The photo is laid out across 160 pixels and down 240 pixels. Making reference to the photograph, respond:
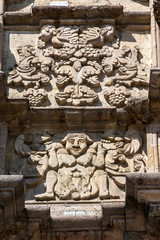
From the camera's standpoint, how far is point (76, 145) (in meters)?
10.5

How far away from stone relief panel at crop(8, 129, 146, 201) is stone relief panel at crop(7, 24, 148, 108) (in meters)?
0.53

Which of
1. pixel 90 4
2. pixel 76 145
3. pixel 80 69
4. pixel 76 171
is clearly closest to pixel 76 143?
pixel 76 145

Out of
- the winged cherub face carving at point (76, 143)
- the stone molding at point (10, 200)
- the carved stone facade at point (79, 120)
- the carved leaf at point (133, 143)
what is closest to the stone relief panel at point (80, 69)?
the carved stone facade at point (79, 120)

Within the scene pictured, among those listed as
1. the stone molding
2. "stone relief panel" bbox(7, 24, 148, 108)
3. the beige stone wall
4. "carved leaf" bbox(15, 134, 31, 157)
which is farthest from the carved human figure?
the beige stone wall

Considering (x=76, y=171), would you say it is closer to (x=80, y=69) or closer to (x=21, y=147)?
(x=21, y=147)

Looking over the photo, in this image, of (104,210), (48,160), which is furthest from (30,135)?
(104,210)

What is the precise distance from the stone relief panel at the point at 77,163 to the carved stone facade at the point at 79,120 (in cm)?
1

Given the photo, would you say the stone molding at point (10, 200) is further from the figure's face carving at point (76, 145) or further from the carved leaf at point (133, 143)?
the carved leaf at point (133, 143)

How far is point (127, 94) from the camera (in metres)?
11.0

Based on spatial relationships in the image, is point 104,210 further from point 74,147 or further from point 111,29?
point 111,29

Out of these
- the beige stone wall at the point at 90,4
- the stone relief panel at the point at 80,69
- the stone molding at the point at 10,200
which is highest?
the beige stone wall at the point at 90,4

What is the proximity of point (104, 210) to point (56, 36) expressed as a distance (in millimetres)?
3312

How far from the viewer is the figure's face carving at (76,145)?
34.3 ft

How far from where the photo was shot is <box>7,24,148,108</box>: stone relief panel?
1098 cm
